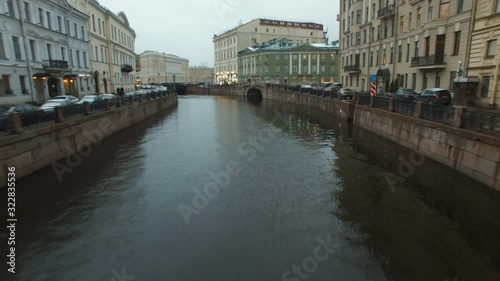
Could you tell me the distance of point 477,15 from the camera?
23703mm

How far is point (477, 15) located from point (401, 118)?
12.4 metres

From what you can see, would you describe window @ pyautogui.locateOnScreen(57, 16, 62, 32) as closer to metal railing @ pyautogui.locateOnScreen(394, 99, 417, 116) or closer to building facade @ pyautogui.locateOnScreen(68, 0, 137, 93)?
building facade @ pyautogui.locateOnScreen(68, 0, 137, 93)

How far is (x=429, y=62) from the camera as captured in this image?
29.3 metres

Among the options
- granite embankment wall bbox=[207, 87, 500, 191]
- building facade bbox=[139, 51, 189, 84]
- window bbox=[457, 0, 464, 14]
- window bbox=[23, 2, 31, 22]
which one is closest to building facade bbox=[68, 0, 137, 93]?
window bbox=[23, 2, 31, 22]

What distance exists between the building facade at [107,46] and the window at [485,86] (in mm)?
43753

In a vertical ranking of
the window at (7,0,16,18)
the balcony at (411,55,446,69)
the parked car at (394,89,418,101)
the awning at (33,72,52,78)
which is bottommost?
the parked car at (394,89,418,101)

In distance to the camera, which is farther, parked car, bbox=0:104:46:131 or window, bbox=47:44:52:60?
window, bbox=47:44:52:60

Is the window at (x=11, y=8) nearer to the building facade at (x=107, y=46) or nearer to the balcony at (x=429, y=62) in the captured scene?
the building facade at (x=107, y=46)

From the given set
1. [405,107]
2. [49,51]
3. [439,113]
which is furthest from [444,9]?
[49,51]

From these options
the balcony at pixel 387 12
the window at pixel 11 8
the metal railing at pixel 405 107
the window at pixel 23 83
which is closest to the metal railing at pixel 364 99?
the metal railing at pixel 405 107

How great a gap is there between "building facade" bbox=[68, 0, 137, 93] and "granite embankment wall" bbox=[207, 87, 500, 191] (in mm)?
36771

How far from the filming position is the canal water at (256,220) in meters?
7.36

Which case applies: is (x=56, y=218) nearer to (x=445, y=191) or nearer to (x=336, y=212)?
(x=336, y=212)

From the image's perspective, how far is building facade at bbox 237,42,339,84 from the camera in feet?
266
